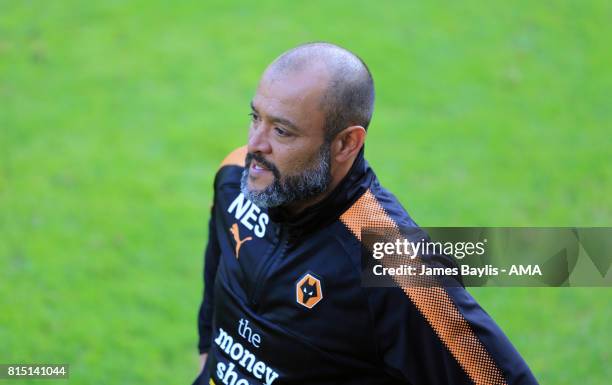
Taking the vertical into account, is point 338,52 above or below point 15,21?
below

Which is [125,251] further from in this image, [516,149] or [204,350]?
[516,149]

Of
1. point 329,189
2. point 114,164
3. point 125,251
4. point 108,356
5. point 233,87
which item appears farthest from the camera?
point 233,87

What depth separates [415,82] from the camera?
752 cm

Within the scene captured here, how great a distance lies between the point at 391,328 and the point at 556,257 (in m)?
1.57

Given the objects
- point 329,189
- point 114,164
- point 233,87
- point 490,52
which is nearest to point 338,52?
point 329,189

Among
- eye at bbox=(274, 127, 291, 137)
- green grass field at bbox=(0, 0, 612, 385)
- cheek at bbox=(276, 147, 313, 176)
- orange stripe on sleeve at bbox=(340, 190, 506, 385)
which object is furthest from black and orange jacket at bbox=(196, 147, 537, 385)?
green grass field at bbox=(0, 0, 612, 385)

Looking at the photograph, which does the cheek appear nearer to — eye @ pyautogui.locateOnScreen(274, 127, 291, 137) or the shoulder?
eye @ pyautogui.locateOnScreen(274, 127, 291, 137)

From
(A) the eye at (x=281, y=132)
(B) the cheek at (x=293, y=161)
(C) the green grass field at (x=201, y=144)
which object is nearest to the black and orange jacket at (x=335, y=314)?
(B) the cheek at (x=293, y=161)

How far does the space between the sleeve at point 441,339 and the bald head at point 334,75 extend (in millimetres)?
588

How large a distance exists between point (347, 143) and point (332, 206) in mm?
Result: 225

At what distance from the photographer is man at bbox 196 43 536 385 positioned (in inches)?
99.7

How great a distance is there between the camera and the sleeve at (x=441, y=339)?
251cm

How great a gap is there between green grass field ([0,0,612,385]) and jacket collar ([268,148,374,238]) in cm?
251
